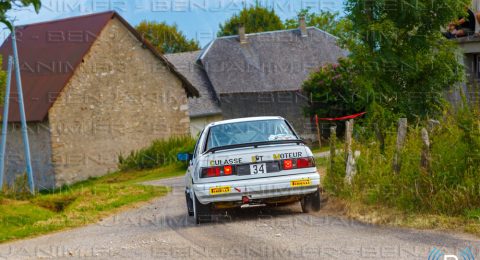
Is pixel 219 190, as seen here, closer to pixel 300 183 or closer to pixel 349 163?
pixel 300 183

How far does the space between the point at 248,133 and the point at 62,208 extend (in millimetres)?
6925

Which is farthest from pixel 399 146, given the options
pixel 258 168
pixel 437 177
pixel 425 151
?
pixel 258 168

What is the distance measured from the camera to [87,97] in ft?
124

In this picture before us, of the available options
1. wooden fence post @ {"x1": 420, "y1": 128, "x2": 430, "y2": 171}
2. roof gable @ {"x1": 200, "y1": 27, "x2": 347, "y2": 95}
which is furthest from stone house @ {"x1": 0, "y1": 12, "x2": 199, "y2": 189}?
wooden fence post @ {"x1": 420, "y1": 128, "x2": 430, "y2": 171}

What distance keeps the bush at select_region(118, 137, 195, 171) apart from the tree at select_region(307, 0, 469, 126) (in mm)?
19899

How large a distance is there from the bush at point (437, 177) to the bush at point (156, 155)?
2326cm

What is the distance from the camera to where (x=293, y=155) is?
42.5ft

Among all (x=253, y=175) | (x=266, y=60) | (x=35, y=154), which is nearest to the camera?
(x=253, y=175)

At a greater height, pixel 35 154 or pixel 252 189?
pixel 252 189

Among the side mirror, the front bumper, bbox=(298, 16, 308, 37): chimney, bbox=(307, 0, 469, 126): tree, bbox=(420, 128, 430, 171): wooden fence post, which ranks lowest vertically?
the front bumper

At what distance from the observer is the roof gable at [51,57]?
37062 mm

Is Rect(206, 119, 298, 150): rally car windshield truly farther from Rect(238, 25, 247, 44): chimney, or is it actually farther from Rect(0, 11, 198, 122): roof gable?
Rect(238, 25, 247, 44): chimney

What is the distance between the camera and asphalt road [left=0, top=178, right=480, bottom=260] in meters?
9.63

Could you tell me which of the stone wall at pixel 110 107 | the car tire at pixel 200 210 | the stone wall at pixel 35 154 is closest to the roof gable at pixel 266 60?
the stone wall at pixel 110 107
